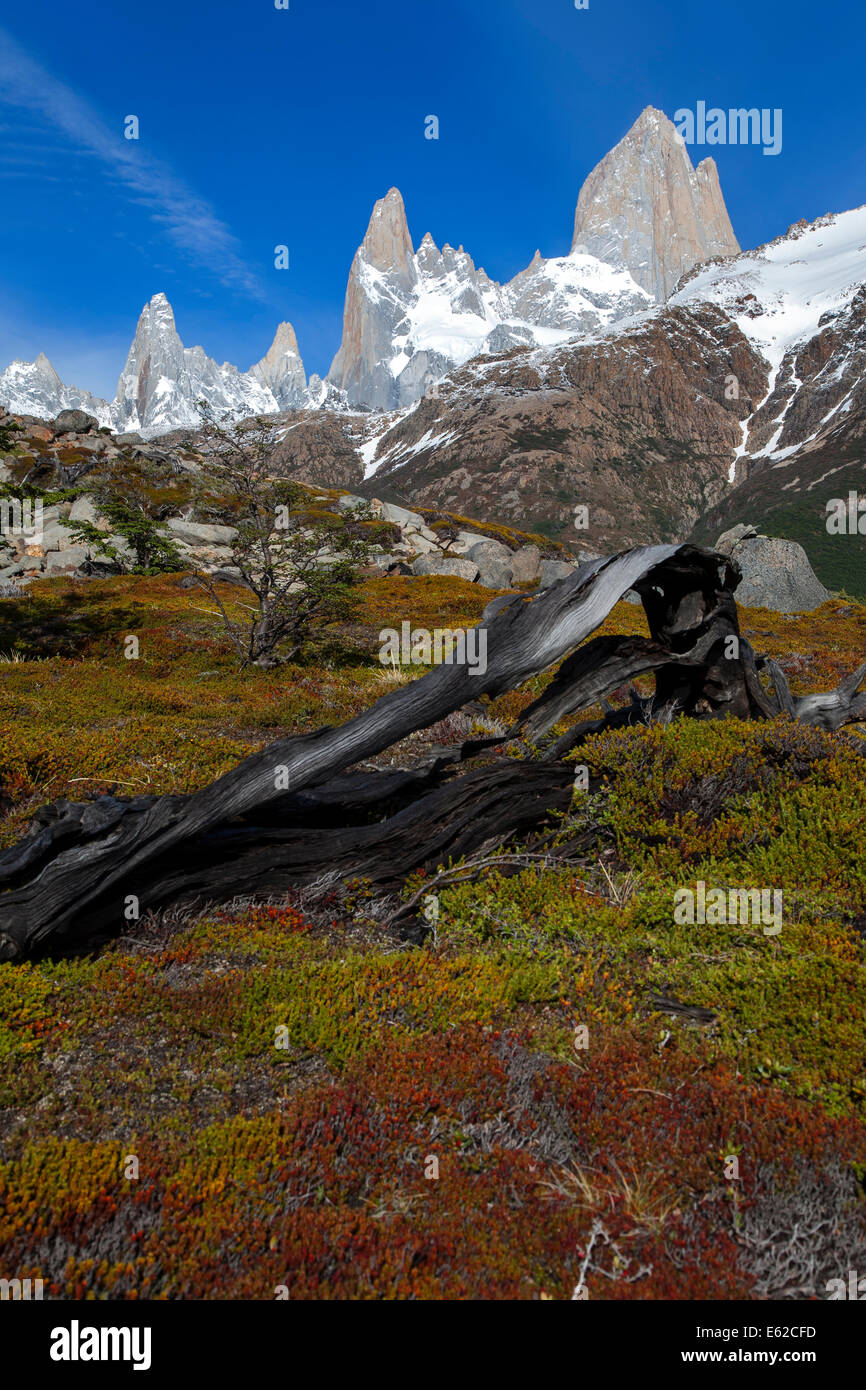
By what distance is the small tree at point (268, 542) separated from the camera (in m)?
16.4

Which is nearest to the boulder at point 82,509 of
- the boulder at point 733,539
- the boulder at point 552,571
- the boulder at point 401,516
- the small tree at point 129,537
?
the small tree at point 129,537

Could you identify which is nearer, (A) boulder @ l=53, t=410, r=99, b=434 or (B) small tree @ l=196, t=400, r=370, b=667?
(B) small tree @ l=196, t=400, r=370, b=667

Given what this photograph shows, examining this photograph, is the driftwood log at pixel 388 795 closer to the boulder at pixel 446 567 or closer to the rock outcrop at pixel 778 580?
the rock outcrop at pixel 778 580

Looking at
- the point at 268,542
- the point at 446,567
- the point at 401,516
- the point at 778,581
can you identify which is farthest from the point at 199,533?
the point at 778,581

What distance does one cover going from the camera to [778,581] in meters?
35.9

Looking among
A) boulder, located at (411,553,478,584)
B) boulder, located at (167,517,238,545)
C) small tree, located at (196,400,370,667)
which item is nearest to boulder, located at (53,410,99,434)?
boulder, located at (167,517,238,545)

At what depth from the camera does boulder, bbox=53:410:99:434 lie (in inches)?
3512

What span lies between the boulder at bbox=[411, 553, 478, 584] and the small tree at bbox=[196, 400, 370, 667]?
2322 cm

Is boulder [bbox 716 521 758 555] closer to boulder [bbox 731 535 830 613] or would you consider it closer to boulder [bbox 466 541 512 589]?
boulder [bbox 731 535 830 613]

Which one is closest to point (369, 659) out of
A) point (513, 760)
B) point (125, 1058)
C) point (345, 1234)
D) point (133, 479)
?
point (513, 760)

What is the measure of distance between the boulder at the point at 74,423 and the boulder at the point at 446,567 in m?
69.9

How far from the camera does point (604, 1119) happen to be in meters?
3.88
